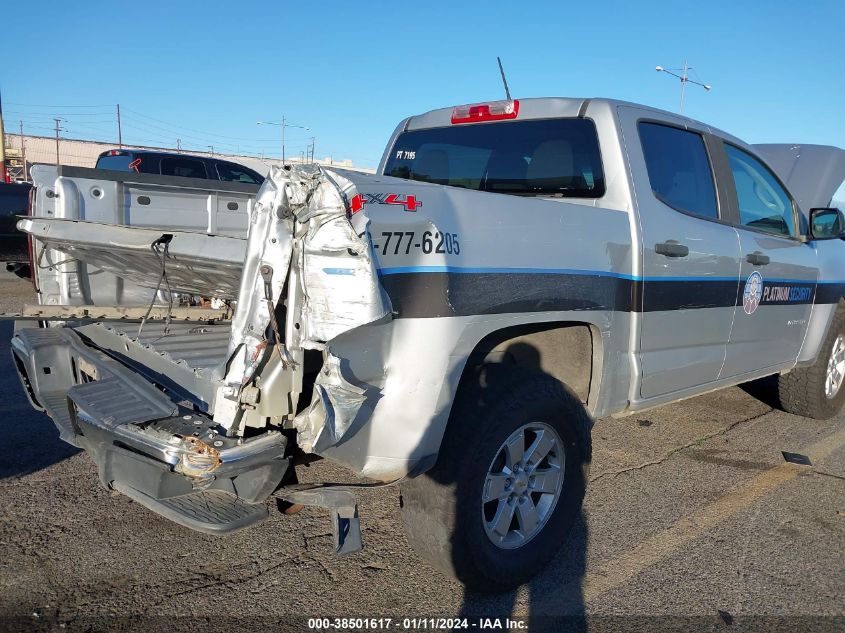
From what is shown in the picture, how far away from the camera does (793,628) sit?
2.89 meters

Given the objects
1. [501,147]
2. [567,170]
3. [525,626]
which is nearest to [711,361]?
[567,170]

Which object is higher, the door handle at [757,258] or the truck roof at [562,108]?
the truck roof at [562,108]

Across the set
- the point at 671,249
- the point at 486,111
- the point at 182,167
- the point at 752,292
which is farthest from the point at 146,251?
the point at 182,167

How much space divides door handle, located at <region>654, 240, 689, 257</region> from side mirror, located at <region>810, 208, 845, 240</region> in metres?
1.89

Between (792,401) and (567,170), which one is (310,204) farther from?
(792,401)

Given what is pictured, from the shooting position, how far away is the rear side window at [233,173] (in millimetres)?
14047

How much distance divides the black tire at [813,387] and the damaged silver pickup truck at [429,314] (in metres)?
0.82

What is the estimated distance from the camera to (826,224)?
4.98 m

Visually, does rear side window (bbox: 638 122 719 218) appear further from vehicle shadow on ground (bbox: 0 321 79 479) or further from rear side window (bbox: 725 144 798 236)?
vehicle shadow on ground (bbox: 0 321 79 479)

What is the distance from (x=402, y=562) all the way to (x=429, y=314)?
1457 mm

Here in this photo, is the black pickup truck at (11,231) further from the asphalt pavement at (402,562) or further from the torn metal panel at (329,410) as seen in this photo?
the torn metal panel at (329,410)

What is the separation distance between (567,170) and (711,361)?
4.81 ft

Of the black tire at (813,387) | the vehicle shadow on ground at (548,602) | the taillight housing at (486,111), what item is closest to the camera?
the vehicle shadow on ground at (548,602)

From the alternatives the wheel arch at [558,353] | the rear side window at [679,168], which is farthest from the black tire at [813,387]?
the wheel arch at [558,353]
